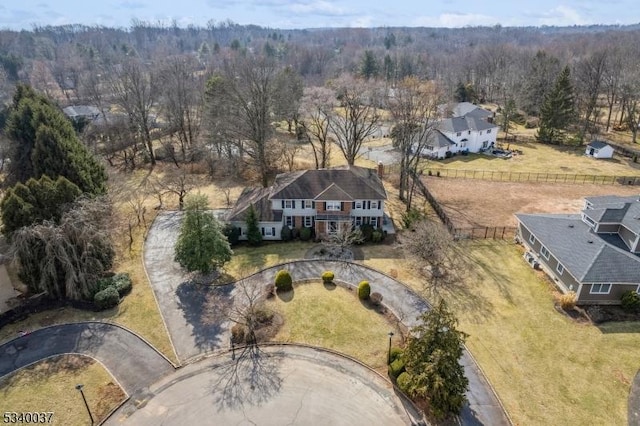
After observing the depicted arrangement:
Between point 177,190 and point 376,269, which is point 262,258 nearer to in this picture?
point 376,269

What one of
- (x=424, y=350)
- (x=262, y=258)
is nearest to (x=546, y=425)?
(x=424, y=350)

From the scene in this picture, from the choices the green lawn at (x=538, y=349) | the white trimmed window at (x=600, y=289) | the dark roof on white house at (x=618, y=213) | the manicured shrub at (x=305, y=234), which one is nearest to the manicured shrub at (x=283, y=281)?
the manicured shrub at (x=305, y=234)

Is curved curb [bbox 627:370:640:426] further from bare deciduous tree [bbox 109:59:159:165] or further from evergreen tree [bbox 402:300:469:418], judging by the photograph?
bare deciduous tree [bbox 109:59:159:165]

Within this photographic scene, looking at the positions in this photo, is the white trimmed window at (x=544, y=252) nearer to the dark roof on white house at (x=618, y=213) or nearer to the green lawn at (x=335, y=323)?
the dark roof on white house at (x=618, y=213)

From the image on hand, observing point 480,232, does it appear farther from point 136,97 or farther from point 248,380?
point 136,97

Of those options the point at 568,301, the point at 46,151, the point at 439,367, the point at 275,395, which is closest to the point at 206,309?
the point at 275,395

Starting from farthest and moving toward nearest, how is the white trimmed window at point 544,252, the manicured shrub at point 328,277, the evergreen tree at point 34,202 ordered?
the white trimmed window at point 544,252 → the manicured shrub at point 328,277 → the evergreen tree at point 34,202
